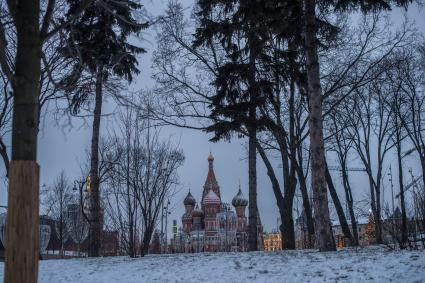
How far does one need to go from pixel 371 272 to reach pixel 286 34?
9.37 m

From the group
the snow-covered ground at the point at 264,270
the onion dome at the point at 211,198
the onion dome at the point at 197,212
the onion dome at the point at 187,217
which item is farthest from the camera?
the onion dome at the point at 187,217

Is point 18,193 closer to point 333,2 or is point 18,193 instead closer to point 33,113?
point 33,113

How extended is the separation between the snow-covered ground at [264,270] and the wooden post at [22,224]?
4.53 meters

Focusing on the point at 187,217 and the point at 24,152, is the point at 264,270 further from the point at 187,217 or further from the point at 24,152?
the point at 187,217

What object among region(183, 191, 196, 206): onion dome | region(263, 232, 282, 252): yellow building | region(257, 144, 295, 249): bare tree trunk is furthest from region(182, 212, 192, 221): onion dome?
region(257, 144, 295, 249): bare tree trunk

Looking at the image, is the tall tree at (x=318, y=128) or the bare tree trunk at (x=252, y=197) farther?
the bare tree trunk at (x=252, y=197)

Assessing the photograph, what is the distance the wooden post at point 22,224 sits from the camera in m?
4.53

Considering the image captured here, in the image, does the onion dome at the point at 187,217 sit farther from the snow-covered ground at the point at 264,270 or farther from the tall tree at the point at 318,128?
the snow-covered ground at the point at 264,270

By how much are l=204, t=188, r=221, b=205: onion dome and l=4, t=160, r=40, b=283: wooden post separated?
318 ft

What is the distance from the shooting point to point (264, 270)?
912 centimetres

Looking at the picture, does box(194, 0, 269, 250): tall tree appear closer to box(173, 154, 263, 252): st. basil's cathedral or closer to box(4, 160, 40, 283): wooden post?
box(4, 160, 40, 283): wooden post


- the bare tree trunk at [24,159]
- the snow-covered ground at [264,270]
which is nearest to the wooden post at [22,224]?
the bare tree trunk at [24,159]

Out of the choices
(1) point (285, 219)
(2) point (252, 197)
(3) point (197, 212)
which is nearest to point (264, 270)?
(2) point (252, 197)

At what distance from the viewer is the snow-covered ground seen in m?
8.17
